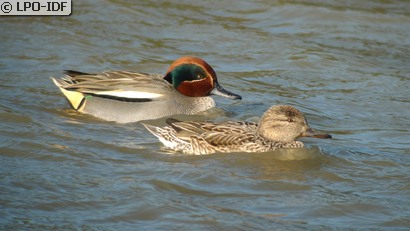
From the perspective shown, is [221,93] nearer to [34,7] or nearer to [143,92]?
[143,92]

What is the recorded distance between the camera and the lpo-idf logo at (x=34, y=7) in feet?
47.6

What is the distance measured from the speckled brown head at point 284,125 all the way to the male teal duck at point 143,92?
175 centimetres

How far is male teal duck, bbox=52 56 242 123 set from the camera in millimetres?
10422

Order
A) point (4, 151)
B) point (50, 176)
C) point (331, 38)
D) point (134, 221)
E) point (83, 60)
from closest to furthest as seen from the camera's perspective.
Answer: point (134, 221), point (50, 176), point (4, 151), point (83, 60), point (331, 38)

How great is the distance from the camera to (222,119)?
421 inches

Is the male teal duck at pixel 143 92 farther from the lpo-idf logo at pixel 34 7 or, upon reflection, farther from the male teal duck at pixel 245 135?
the lpo-idf logo at pixel 34 7

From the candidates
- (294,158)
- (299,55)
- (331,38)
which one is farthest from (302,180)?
(331,38)

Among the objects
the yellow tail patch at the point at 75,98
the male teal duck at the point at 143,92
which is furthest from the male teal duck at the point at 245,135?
the yellow tail patch at the point at 75,98

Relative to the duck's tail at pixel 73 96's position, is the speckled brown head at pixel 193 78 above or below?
above

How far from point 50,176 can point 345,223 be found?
8.54 feet

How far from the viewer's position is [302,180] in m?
8.16

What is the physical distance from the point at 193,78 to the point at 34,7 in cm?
496

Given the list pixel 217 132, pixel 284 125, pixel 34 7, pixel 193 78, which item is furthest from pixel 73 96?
pixel 34 7

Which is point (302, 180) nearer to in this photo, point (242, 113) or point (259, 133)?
point (259, 133)
